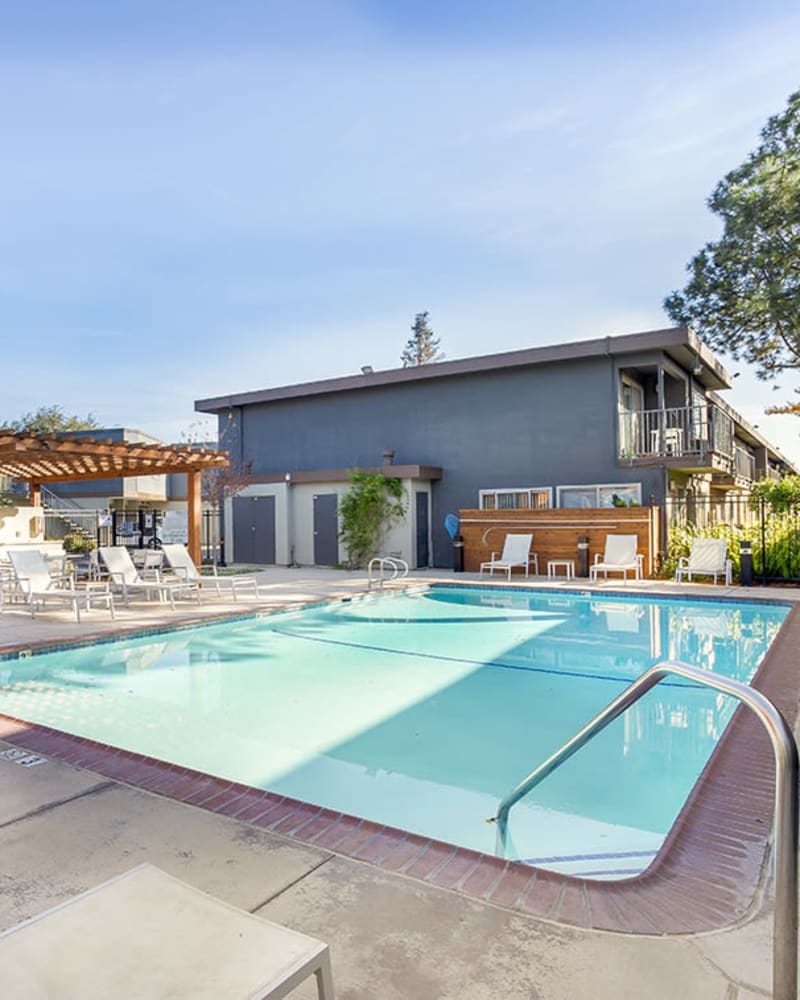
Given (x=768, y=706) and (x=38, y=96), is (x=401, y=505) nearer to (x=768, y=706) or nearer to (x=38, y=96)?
(x=38, y=96)

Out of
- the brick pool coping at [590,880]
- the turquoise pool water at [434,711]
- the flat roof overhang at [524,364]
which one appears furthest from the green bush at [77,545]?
the brick pool coping at [590,880]

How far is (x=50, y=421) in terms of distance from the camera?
4000 centimetres

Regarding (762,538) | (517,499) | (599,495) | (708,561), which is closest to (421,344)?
(517,499)

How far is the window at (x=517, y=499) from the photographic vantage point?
16688mm

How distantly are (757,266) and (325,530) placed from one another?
1315cm

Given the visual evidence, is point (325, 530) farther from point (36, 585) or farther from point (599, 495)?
point (36, 585)

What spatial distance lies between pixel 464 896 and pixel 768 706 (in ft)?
4.33

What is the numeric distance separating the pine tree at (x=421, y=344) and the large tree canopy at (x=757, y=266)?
1145 inches

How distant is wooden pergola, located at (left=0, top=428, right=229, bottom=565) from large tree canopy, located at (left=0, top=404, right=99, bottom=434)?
994 inches

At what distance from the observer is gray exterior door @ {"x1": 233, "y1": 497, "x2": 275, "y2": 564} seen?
19.1 metres

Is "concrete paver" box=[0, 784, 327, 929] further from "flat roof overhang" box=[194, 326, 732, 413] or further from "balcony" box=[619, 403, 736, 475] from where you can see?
"flat roof overhang" box=[194, 326, 732, 413]

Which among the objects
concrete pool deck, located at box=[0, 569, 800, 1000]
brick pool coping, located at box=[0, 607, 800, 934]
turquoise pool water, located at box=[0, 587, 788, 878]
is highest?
concrete pool deck, located at box=[0, 569, 800, 1000]

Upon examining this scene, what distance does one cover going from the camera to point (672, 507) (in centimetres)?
1612

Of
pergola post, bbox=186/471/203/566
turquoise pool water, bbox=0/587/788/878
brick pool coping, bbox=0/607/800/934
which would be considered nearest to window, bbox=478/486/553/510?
turquoise pool water, bbox=0/587/788/878
